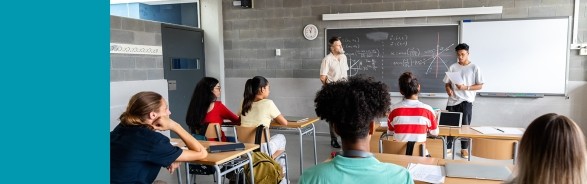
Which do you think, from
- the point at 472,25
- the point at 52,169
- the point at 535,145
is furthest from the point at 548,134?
the point at 472,25

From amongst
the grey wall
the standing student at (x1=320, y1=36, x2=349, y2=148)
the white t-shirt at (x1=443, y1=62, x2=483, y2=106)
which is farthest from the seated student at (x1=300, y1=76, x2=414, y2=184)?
the standing student at (x1=320, y1=36, x2=349, y2=148)

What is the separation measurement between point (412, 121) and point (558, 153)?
1.66 m

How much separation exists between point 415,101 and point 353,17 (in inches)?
128

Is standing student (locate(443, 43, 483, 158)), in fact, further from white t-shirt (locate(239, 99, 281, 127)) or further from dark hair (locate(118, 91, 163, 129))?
dark hair (locate(118, 91, 163, 129))

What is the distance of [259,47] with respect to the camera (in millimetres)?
6699

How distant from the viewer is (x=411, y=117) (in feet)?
9.32

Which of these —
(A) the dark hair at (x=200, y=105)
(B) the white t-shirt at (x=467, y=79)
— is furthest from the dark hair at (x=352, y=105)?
(B) the white t-shirt at (x=467, y=79)

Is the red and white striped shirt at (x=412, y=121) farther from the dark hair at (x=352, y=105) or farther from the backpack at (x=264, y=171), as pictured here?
the dark hair at (x=352, y=105)

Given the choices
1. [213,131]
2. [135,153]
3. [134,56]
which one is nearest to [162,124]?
[135,153]

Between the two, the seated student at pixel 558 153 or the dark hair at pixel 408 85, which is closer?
the seated student at pixel 558 153

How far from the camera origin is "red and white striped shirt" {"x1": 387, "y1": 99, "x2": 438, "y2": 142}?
2820 mm

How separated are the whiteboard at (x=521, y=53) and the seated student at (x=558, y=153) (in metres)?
4.54

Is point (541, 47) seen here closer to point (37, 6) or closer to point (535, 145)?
point (535, 145)

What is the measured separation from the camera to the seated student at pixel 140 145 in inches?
78.0
